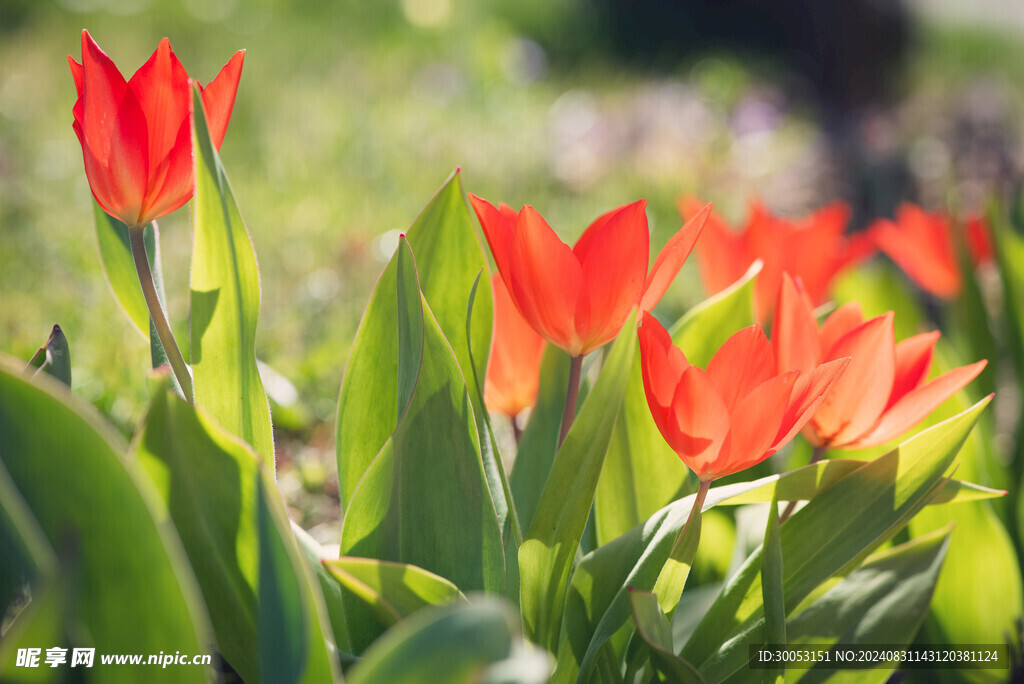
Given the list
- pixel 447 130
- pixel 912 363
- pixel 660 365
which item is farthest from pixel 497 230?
pixel 447 130

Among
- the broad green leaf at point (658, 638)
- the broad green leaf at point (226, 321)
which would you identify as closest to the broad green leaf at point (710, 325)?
the broad green leaf at point (658, 638)

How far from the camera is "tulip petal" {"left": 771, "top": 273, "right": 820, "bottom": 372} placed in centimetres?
63

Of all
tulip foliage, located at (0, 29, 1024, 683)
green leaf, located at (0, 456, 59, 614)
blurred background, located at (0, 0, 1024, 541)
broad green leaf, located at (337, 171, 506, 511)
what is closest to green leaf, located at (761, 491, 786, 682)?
tulip foliage, located at (0, 29, 1024, 683)

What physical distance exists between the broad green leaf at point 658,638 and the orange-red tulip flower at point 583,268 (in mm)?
199

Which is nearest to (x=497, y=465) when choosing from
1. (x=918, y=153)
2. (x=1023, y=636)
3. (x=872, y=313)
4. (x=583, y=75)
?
(x=1023, y=636)

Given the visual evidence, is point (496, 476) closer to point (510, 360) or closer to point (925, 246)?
point (510, 360)

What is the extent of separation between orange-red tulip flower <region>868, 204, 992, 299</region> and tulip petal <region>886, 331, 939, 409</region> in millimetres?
675

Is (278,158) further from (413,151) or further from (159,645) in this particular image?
(159,645)

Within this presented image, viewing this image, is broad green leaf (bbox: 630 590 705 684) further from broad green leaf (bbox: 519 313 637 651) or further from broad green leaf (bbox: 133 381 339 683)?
broad green leaf (bbox: 133 381 339 683)

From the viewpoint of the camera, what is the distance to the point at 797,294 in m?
0.65

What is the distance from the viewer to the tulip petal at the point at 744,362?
22.7 inches

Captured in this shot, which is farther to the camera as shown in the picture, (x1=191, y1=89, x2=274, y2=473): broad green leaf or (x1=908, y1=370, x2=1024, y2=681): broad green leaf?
(x1=908, y1=370, x2=1024, y2=681): broad green leaf

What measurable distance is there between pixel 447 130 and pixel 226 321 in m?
3.57

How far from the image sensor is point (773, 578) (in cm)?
59
